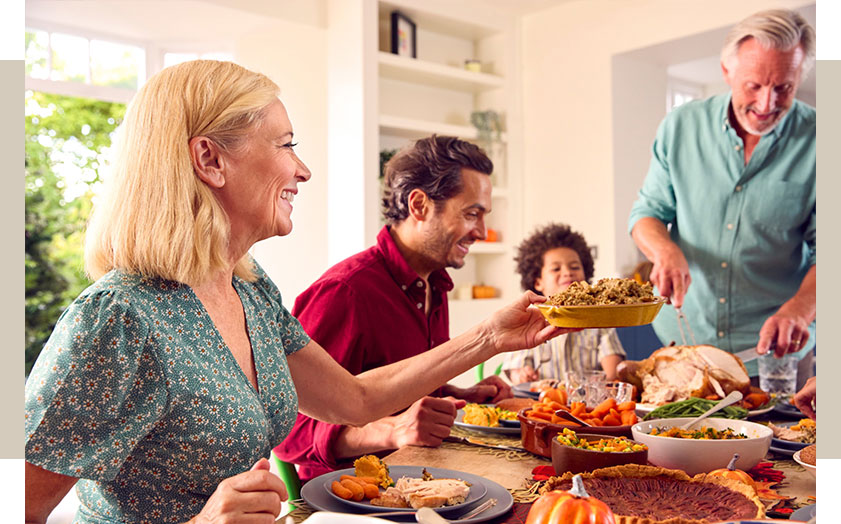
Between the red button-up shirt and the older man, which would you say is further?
the older man

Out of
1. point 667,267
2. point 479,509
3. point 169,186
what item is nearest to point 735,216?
point 667,267

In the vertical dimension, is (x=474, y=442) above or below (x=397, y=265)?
below

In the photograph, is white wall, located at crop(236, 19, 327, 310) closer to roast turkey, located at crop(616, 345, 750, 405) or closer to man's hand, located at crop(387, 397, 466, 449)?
roast turkey, located at crop(616, 345, 750, 405)

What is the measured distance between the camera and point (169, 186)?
124cm

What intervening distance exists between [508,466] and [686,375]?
2.45 feet

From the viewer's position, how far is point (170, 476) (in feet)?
3.91

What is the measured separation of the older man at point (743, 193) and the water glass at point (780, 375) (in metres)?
0.39

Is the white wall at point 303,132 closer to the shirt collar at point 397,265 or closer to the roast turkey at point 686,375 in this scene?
the shirt collar at point 397,265

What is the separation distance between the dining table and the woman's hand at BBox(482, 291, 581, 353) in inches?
8.6

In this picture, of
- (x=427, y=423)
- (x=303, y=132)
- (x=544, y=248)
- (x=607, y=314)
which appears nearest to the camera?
(x=607, y=314)

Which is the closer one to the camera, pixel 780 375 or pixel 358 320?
pixel 358 320

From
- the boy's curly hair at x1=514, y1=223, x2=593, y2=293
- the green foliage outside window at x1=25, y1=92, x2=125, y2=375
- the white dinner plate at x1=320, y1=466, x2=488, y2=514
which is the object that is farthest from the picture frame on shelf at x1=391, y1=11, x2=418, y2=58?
the white dinner plate at x1=320, y1=466, x2=488, y2=514

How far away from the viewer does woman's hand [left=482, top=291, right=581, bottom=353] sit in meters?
1.68

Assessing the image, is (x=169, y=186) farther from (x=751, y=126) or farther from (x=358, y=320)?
(x=751, y=126)
